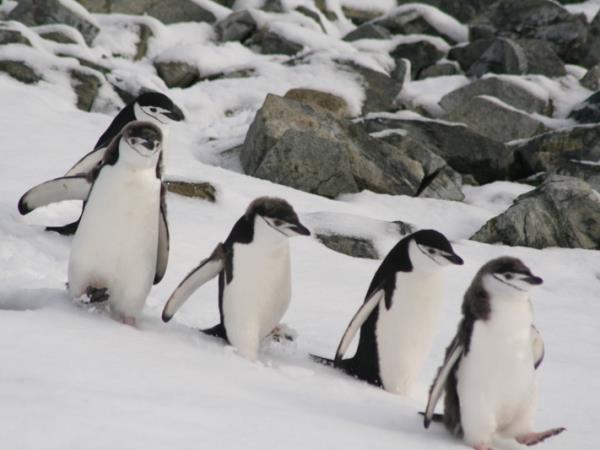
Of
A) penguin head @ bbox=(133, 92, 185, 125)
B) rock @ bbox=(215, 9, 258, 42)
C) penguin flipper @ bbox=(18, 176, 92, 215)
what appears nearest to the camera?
penguin flipper @ bbox=(18, 176, 92, 215)

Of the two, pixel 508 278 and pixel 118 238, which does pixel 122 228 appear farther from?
pixel 508 278

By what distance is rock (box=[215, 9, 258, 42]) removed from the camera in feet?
52.5

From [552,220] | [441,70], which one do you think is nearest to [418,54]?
[441,70]

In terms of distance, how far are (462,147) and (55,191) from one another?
754cm

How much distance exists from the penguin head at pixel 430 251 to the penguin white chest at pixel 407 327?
61mm

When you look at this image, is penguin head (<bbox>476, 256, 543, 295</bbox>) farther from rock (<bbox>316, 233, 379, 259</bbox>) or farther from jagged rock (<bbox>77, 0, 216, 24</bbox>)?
jagged rock (<bbox>77, 0, 216, 24</bbox>)

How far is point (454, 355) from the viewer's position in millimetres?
3016

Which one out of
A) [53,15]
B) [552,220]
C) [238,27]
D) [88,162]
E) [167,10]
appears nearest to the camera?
[88,162]

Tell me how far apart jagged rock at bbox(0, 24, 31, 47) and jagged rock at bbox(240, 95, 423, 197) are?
3636 mm

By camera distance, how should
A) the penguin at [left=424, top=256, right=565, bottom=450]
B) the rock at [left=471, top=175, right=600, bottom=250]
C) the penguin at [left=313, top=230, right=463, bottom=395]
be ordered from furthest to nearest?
the rock at [left=471, top=175, right=600, bottom=250], the penguin at [left=313, top=230, right=463, bottom=395], the penguin at [left=424, top=256, right=565, bottom=450]

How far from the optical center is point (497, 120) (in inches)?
513

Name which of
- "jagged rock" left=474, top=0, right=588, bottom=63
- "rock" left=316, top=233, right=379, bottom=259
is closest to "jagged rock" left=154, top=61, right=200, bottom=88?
"jagged rock" left=474, top=0, right=588, bottom=63

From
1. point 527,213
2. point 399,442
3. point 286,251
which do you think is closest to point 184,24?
point 527,213

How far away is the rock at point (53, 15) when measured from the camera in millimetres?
13586
